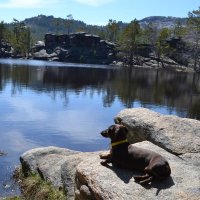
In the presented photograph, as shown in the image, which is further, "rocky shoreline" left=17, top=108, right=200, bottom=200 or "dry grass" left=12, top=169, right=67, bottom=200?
"dry grass" left=12, top=169, right=67, bottom=200

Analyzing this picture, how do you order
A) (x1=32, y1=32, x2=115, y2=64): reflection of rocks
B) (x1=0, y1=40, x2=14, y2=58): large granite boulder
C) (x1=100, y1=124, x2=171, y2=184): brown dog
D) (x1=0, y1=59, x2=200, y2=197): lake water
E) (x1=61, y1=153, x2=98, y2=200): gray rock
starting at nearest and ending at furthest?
(x1=100, y1=124, x2=171, y2=184): brown dog
(x1=61, y1=153, x2=98, y2=200): gray rock
(x1=0, y1=59, x2=200, y2=197): lake water
(x1=32, y1=32, x2=115, y2=64): reflection of rocks
(x1=0, y1=40, x2=14, y2=58): large granite boulder

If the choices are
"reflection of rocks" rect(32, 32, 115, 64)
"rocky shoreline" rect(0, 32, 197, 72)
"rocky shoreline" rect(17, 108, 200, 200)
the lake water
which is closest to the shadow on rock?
"rocky shoreline" rect(17, 108, 200, 200)

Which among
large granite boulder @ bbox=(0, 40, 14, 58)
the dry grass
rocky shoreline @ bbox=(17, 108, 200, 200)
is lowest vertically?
large granite boulder @ bbox=(0, 40, 14, 58)

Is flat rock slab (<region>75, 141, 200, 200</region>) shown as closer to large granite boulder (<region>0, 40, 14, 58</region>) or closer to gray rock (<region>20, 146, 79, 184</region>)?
gray rock (<region>20, 146, 79, 184</region>)

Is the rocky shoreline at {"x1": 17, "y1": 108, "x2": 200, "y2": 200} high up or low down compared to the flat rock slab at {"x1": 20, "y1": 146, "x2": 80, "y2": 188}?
up

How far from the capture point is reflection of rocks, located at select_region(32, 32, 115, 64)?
173m

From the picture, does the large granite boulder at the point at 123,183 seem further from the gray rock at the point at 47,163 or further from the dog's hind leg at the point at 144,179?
the gray rock at the point at 47,163

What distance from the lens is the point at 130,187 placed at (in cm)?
1005

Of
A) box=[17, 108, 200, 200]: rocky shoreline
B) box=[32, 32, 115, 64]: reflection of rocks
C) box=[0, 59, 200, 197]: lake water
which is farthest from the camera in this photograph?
box=[32, 32, 115, 64]: reflection of rocks

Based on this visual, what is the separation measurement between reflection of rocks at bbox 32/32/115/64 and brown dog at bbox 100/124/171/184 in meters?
162

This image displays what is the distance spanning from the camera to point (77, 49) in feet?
575

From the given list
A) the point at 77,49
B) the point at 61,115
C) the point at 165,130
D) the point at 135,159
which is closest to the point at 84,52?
the point at 77,49

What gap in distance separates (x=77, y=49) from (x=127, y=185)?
167 meters

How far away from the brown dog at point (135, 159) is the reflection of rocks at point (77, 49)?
16214 cm
